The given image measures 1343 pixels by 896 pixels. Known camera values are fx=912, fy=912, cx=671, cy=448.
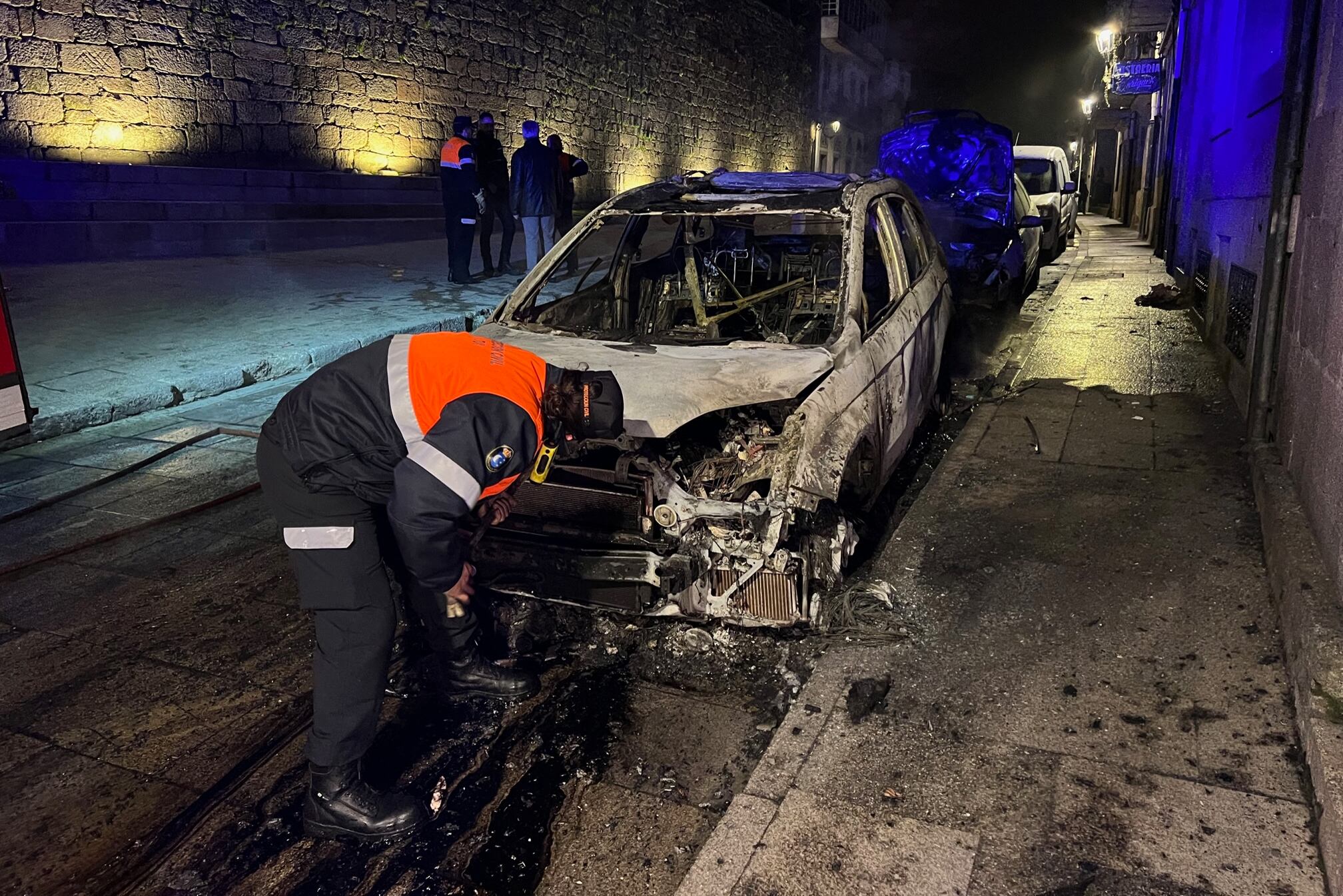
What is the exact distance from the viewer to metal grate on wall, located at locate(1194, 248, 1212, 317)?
340 inches

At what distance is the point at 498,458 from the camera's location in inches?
86.4

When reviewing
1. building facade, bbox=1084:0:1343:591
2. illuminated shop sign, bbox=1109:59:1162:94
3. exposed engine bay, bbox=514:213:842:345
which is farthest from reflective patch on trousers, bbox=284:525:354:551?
illuminated shop sign, bbox=1109:59:1162:94

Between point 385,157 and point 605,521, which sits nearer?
point 605,521

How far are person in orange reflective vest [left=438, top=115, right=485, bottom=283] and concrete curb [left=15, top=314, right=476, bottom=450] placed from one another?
8.74 ft

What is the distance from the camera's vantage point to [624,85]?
78.7 ft

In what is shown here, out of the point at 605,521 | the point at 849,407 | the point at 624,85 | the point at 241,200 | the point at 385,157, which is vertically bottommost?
the point at 605,521

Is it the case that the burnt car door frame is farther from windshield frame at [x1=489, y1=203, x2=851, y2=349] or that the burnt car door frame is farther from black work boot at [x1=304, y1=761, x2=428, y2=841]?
black work boot at [x1=304, y1=761, x2=428, y2=841]

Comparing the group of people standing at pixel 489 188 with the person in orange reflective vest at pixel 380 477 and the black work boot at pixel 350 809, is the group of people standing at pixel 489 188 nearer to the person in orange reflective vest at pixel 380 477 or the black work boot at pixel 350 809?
the person in orange reflective vest at pixel 380 477

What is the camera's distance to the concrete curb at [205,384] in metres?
5.97

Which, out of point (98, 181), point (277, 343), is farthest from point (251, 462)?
point (98, 181)

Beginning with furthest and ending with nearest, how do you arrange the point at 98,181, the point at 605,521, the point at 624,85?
the point at 624,85, the point at 98,181, the point at 605,521

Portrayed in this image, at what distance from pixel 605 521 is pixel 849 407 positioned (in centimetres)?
108

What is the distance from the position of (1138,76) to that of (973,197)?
12.5m

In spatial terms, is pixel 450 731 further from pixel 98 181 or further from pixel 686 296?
pixel 98 181
